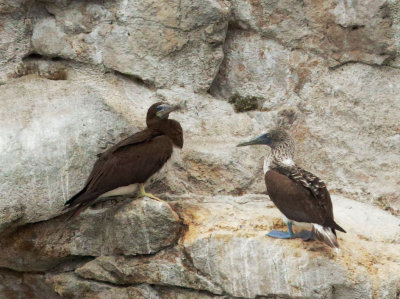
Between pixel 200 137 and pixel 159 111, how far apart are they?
2.99 feet

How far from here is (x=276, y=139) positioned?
7531 mm

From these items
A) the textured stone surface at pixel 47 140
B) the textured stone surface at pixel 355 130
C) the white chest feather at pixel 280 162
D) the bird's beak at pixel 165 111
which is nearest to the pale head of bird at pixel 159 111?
the bird's beak at pixel 165 111

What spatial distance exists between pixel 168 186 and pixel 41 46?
241 centimetres

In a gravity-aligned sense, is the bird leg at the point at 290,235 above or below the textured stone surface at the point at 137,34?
below

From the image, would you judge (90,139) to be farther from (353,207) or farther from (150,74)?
(353,207)

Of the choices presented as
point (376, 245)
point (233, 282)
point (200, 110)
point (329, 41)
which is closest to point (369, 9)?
point (329, 41)

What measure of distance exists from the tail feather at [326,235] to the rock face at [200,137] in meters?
0.22

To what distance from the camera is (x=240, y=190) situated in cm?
797

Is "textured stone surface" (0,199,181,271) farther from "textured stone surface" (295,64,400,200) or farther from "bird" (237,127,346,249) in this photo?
"textured stone surface" (295,64,400,200)

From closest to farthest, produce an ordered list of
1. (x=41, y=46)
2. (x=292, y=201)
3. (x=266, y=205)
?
(x=292, y=201), (x=266, y=205), (x=41, y=46)

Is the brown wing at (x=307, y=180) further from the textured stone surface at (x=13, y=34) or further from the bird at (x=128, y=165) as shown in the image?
the textured stone surface at (x=13, y=34)

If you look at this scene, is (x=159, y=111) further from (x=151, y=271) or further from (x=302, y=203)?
(x=302, y=203)

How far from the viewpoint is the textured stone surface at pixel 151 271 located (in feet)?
22.2

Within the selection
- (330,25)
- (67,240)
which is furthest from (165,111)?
(330,25)
